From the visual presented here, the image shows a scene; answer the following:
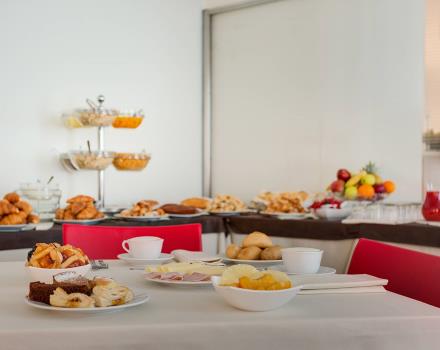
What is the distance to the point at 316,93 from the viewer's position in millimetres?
4055

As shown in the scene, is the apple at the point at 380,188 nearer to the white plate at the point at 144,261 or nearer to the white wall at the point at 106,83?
the white wall at the point at 106,83

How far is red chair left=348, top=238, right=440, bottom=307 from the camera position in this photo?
1.38m

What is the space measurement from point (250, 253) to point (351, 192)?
5.28ft

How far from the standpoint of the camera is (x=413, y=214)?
2.64 metres

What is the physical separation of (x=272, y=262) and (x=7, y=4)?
8.09ft

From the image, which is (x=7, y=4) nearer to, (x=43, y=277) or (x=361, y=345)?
(x=43, y=277)

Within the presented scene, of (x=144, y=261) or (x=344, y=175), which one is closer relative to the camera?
(x=144, y=261)

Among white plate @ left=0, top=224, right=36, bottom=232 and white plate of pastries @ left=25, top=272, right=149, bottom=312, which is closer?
white plate of pastries @ left=25, top=272, right=149, bottom=312

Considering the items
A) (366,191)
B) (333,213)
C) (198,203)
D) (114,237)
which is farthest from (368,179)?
(114,237)

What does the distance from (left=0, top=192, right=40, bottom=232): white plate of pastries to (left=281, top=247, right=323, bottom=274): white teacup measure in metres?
1.35

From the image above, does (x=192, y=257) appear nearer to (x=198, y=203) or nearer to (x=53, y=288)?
(x=53, y=288)

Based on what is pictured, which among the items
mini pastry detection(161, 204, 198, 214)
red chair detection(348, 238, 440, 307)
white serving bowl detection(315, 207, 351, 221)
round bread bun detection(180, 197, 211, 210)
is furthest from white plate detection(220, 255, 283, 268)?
round bread bun detection(180, 197, 211, 210)

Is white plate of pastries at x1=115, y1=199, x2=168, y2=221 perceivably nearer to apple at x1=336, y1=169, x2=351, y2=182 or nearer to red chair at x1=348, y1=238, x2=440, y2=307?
apple at x1=336, y1=169, x2=351, y2=182

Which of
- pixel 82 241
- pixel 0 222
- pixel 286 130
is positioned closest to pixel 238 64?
pixel 286 130
